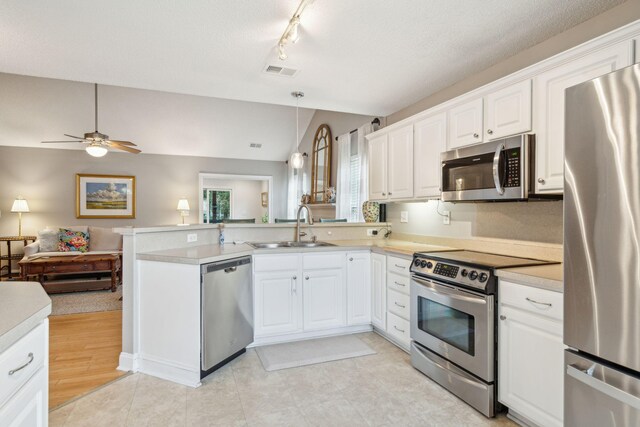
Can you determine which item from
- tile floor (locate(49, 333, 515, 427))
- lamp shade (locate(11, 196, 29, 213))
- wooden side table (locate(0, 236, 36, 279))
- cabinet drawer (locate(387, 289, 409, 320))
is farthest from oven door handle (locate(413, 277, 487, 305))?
lamp shade (locate(11, 196, 29, 213))

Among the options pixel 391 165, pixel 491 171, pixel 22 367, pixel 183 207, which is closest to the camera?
pixel 22 367

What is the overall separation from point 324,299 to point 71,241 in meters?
5.12

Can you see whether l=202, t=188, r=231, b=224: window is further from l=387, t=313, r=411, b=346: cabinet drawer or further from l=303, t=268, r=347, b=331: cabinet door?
l=387, t=313, r=411, b=346: cabinet drawer

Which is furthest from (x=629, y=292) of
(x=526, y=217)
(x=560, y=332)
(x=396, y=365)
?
(x=396, y=365)

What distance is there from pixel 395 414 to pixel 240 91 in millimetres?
3119

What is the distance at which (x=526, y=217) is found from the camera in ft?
8.17

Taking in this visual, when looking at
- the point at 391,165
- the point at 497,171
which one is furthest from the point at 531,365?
the point at 391,165

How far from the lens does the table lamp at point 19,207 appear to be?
20.4ft

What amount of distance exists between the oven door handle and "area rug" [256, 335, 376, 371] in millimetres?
889

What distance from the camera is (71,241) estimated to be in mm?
5945

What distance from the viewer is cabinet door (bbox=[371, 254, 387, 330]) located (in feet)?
10.5

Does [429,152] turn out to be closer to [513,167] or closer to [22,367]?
[513,167]

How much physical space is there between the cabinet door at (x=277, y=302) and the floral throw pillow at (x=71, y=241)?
4.69m

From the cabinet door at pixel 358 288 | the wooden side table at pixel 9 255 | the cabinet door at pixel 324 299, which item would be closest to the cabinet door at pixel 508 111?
the cabinet door at pixel 358 288
